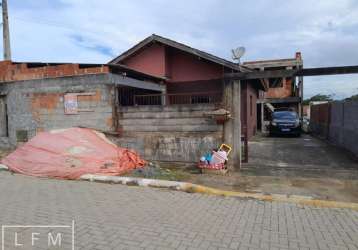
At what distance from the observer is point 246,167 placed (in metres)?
9.05

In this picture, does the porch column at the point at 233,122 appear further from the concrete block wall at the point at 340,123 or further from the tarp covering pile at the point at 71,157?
the concrete block wall at the point at 340,123

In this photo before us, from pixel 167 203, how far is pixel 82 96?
558 centimetres

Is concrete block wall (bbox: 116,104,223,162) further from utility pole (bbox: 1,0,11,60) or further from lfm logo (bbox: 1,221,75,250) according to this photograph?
utility pole (bbox: 1,0,11,60)

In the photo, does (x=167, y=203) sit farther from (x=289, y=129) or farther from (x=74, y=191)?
(x=289, y=129)

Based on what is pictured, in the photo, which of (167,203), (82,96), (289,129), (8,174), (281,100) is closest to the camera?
(167,203)

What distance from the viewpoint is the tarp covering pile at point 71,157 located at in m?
8.16

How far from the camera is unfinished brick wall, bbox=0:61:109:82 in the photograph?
991 cm

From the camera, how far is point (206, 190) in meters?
6.62

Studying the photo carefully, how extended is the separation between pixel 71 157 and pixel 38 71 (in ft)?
13.6

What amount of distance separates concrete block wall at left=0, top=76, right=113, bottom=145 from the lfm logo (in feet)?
17.9

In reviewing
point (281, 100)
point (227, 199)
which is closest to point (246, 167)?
point (227, 199)

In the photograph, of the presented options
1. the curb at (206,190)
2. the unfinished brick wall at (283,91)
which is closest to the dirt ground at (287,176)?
the curb at (206,190)

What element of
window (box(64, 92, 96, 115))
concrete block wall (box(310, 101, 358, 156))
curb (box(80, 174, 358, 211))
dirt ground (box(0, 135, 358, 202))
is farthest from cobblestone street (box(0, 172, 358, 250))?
concrete block wall (box(310, 101, 358, 156))

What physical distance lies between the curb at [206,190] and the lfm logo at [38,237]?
2600mm
